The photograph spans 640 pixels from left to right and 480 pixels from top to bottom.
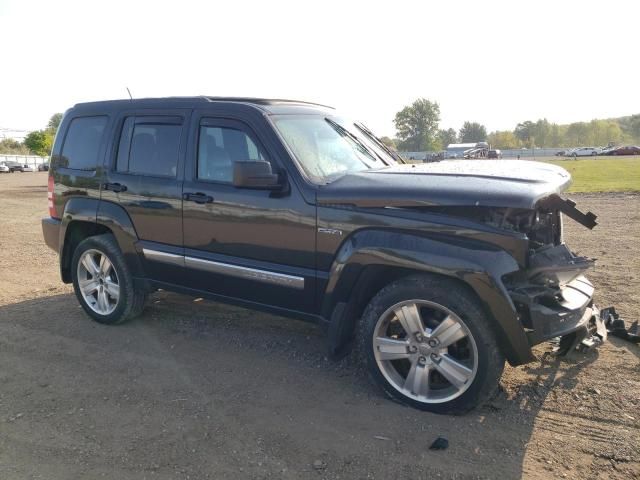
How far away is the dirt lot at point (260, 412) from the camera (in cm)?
303

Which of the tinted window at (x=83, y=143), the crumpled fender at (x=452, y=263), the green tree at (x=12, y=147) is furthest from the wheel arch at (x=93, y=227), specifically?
the green tree at (x=12, y=147)

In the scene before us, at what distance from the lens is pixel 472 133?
398ft

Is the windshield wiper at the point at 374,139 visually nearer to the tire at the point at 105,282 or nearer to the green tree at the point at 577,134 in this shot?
the tire at the point at 105,282

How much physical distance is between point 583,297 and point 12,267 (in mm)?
7671

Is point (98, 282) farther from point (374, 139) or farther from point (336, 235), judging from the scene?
point (374, 139)

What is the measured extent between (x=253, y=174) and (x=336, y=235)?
720mm

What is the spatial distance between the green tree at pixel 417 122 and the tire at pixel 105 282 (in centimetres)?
12288

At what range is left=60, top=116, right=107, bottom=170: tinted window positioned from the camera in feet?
17.4

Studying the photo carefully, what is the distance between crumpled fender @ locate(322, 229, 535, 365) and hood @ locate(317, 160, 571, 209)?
0.24 meters

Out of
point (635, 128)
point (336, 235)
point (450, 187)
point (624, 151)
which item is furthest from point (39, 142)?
point (635, 128)

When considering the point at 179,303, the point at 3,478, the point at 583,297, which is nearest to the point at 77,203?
the point at 179,303

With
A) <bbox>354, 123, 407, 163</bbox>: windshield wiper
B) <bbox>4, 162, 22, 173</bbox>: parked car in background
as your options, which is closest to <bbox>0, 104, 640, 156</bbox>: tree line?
<bbox>4, 162, 22, 173</bbox>: parked car in background

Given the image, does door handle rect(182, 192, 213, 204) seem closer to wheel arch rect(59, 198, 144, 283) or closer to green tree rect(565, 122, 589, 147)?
wheel arch rect(59, 198, 144, 283)

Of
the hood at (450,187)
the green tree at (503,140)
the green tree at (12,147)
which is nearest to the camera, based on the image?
the hood at (450,187)
